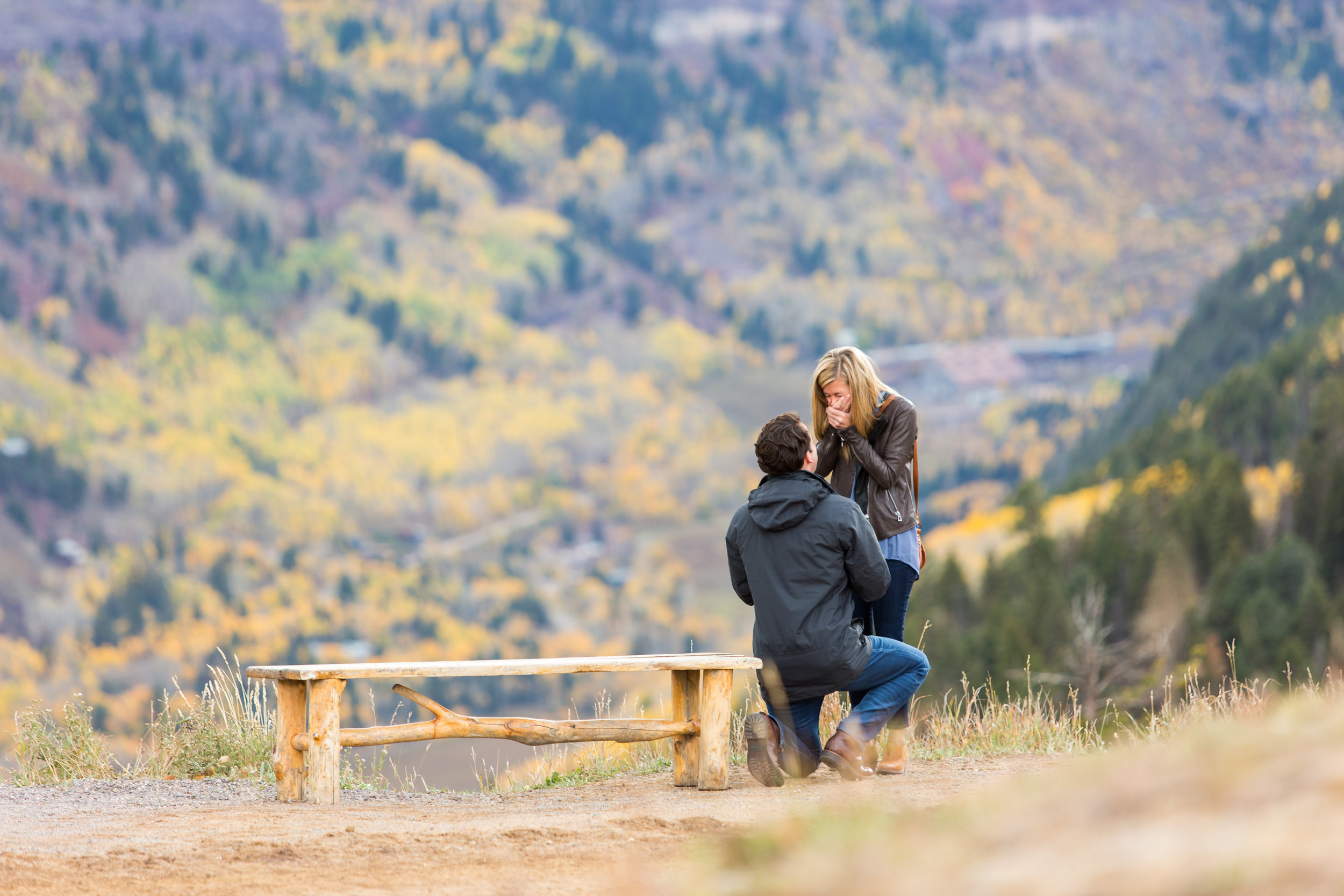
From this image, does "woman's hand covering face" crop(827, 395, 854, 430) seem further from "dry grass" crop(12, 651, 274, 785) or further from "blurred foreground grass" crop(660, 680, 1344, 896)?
"blurred foreground grass" crop(660, 680, 1344, 896)

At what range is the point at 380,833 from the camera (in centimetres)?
539

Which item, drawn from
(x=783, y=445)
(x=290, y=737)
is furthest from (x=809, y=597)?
(x=290, y=737)

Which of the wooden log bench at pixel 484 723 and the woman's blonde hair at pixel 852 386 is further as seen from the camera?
the woman's blonde hair at pixel 852 386

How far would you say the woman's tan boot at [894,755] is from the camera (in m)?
6.83

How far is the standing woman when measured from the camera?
21.4 feet

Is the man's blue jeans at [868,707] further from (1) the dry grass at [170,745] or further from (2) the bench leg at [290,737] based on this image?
(1) the dry grass at [170,745]

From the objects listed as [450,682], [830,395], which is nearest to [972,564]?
[450,682]

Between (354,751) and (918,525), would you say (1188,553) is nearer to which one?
(918,525)

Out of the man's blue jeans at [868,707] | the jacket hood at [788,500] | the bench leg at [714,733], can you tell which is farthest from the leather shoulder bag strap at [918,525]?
the bench leg at [714,733]

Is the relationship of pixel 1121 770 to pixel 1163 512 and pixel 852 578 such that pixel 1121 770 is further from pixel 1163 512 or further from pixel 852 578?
pixel 1163 512

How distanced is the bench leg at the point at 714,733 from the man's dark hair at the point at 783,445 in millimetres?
1049

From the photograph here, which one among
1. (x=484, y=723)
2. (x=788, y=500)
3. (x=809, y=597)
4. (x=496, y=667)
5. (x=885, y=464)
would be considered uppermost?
(x=885, y=464)

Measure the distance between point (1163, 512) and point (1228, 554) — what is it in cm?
717

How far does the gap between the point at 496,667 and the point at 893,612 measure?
6.10ft
